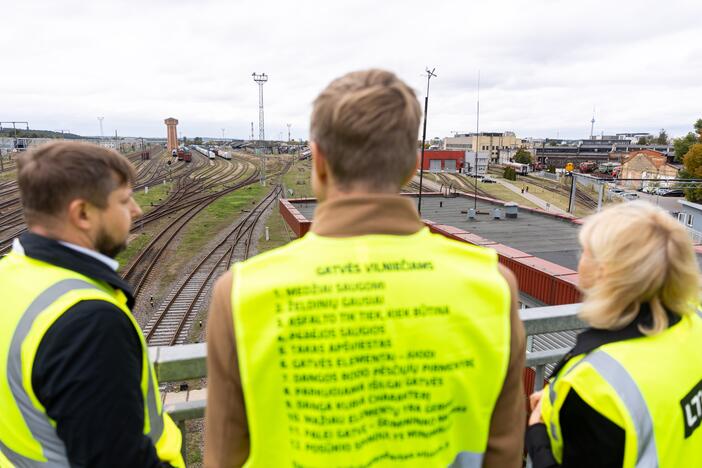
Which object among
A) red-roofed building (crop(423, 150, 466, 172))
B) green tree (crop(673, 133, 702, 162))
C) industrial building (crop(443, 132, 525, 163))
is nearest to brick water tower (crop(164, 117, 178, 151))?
red-roofed building (crop(423, 150, 466, 172))

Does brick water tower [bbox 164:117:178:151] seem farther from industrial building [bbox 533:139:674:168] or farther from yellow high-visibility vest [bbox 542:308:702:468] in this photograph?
yellow high-visibility vest [bbox 542:308:702:468]

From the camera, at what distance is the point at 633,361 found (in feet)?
5.12

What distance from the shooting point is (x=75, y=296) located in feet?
4.91

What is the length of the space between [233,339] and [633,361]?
4.20ft

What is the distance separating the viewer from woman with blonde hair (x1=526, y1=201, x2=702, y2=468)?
1.54 metres

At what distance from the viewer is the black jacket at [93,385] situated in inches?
56.2

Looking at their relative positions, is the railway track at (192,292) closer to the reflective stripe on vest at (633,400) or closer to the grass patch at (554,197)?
the reflective stripe on vest at (633,400)

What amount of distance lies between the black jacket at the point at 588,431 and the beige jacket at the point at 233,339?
38cm

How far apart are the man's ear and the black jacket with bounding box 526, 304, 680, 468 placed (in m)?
1.78

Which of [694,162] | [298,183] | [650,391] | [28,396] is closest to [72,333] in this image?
[28,396]

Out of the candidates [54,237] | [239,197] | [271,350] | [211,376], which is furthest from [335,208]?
[239,197]

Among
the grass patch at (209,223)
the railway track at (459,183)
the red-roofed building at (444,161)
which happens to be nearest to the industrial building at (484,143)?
the red-roofed building at (444,161)

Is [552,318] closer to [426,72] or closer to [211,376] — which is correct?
[211,376]

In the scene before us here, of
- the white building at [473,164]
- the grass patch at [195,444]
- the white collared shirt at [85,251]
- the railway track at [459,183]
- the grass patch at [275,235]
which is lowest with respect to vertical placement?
the grass patch at [195,444]
